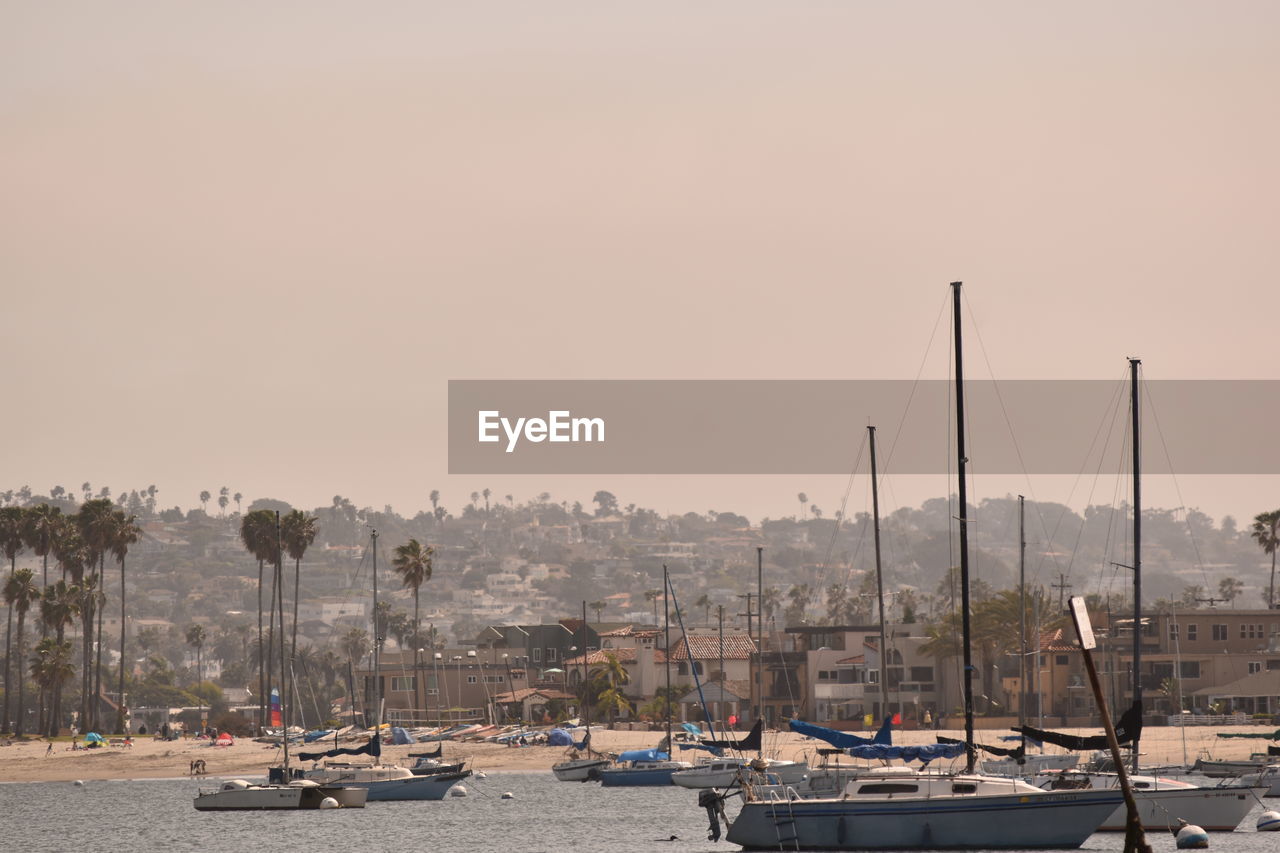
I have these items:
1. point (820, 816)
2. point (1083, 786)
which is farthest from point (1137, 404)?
point (820, 816)

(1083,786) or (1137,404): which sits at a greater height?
(1137,404)

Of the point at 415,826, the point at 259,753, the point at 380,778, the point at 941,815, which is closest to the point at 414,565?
the point at 259,753

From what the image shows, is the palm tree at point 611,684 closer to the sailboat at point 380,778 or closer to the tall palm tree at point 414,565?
the tall palm tree at point 414,565

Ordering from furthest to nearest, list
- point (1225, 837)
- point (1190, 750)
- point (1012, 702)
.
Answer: point (1012, 702)
point (1190, 750)
point (1225, 837)

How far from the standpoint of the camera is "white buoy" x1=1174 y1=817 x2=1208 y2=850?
6184 cm

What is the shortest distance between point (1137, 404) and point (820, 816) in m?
30.5

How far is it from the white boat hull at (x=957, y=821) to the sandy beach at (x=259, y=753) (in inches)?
2210

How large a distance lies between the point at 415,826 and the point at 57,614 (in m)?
89.5

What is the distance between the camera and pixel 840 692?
148625mm

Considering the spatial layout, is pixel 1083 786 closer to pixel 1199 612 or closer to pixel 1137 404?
pixel 1137 404

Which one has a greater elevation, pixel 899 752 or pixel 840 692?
pixel 899 752

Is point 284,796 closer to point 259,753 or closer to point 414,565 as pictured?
point 259,753

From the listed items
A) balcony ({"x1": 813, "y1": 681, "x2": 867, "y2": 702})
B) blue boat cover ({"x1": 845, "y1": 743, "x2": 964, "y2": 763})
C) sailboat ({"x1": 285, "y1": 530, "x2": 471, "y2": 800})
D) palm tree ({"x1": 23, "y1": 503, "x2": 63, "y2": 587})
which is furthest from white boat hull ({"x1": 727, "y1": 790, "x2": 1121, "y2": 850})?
palm tree ({"x1": 23, "y1": 503, "x2": 63, "y2": 587})

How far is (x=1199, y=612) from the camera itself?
14438cm
